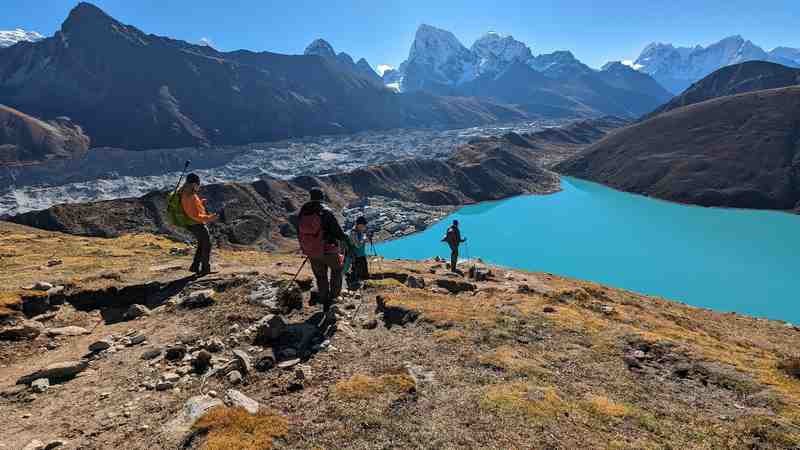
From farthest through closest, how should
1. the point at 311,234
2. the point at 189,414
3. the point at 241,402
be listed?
1. the point at 311,234
2. the point at 241,402
3. the point at 189,414

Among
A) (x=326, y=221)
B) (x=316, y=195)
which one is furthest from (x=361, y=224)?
(x=316, y=195)

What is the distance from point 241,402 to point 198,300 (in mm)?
7290

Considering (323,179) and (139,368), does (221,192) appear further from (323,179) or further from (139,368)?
(139,368)

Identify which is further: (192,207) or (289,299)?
(192,207)

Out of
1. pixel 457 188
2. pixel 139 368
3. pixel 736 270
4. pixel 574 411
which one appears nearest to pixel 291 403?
pixel 139 368

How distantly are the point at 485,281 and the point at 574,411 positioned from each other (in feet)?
57.2

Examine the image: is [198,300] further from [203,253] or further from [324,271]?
[324,271]

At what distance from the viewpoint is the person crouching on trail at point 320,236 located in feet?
42.6

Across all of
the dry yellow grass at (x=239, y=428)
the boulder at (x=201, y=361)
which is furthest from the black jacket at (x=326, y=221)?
the dry yellow grass at (x=239, y=428)

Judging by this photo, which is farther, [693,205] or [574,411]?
[693,205]

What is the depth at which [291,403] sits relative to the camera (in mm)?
9328

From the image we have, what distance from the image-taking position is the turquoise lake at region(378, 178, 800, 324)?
83875mm

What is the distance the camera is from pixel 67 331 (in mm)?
13523

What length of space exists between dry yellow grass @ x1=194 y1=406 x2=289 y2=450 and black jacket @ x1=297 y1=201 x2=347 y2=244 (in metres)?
5.78
